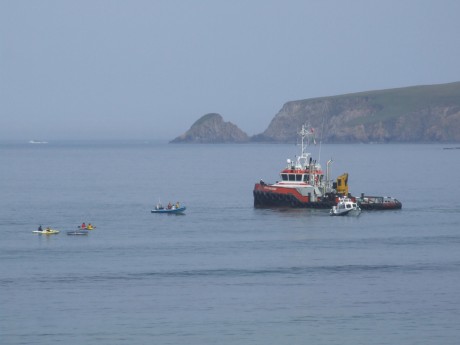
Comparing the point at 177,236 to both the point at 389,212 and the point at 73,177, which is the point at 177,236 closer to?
the point at 389,212

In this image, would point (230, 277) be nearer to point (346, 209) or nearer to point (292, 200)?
point (346, 209)

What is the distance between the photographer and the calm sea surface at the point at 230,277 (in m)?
50.8

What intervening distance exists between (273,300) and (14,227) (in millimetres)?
42088

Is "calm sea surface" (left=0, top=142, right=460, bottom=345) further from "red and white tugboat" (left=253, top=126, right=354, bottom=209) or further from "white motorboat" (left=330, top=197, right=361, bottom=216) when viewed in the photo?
"red and white tugboat" (left=253, top=126, right=354, bottom=209)

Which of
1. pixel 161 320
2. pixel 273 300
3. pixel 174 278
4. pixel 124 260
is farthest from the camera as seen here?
pixel 124 260

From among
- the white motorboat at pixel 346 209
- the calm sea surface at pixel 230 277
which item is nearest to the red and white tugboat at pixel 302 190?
the calm sea surface at pixel 230 277

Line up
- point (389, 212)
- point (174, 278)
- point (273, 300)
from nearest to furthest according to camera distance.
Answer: point (273, 300)
point (174, 278)
point (389, 212)

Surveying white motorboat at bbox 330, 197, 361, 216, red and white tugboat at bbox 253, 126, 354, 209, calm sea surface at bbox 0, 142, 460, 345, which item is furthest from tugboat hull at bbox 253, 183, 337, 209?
white motorboat at bbox 330, 197, 361, 216

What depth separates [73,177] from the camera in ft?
634

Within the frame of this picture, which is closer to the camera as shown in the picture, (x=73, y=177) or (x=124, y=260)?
Answer: (x=124, y=260)

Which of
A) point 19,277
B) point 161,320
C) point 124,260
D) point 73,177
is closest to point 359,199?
point 124,260

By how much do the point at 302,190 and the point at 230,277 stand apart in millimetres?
44912

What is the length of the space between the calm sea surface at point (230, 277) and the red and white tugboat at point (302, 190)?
6.47 ft

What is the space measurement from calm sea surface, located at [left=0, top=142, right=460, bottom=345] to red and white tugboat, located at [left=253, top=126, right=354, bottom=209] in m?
1.97
